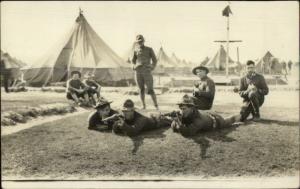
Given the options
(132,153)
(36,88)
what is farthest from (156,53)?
(36,88)

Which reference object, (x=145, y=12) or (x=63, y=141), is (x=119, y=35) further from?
(x=63, y=141)

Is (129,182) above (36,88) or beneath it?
beneath

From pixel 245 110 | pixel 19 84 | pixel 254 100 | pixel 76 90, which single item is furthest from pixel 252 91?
pixel 19 84

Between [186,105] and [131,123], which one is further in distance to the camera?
[131,123]

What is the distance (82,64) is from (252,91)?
5.34 m

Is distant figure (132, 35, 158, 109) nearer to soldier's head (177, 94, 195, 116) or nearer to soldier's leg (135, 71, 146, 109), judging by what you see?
soldier's leg (135, 71, 146, 109)

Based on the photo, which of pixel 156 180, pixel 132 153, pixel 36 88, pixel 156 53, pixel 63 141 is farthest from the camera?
pixel 36 88

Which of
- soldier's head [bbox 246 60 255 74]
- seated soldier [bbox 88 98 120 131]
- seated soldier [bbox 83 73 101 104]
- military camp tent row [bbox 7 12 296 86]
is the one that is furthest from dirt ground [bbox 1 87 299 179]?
military camp tent row [bbox 7 12 296 86]

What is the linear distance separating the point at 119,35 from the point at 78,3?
737 millimetres

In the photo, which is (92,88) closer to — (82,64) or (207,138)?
(82,64)

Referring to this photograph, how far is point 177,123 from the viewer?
213 inches

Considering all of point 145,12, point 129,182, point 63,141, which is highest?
point 145,12

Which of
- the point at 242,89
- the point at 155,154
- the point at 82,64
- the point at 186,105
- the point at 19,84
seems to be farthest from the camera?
the point at 19,84

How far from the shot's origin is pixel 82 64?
10.3m
